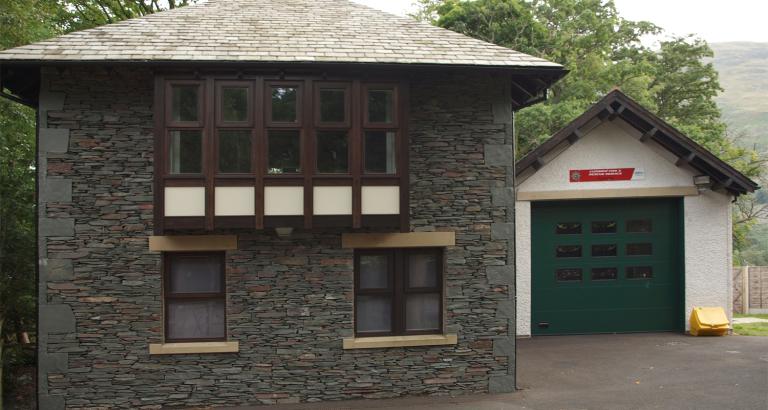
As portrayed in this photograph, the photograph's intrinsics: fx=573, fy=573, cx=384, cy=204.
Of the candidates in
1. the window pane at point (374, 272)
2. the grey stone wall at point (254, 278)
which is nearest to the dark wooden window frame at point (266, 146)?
the grey stone wall at point (254, 278)

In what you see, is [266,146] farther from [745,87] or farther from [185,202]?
[745,87]

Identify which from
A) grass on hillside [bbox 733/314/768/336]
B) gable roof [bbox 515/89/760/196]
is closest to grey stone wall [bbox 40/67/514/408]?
gable roof [bbox 515/89/760/196]

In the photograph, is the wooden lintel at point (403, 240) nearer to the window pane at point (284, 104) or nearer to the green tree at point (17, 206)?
the window pane at point (284, 104)

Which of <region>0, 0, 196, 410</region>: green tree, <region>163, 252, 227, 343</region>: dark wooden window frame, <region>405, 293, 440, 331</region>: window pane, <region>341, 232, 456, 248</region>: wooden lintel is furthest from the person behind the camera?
<region>0, 0, 196, 410</region>: green tree

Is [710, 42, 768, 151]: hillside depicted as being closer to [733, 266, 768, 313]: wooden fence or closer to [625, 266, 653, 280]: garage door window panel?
[733, 266, 768, 313]: wooden fence

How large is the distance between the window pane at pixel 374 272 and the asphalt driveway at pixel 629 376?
5.69ft

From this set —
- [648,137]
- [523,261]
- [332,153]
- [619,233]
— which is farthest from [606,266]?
[332,153]

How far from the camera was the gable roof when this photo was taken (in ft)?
38.2

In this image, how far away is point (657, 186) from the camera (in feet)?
39.8

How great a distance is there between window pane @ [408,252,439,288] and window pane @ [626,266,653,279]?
550cm

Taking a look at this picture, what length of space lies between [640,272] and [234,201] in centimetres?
881

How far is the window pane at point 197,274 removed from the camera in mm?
8586

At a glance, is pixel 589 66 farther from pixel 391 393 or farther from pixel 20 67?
pixel 20 67

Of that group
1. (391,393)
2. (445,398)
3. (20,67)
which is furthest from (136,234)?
(445,398)
